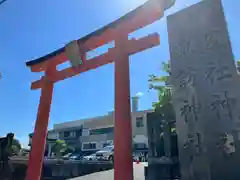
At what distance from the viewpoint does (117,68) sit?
191 inches

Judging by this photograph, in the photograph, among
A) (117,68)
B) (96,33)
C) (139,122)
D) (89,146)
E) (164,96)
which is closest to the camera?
(117,68)

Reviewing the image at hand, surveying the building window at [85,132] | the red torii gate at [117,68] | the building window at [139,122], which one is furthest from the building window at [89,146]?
the red torii gate at [117,68]

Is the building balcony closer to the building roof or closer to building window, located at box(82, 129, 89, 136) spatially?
building window, located at box(82, 129, 89, 136)

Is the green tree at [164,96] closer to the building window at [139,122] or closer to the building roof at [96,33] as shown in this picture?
the building roof at [96,33]

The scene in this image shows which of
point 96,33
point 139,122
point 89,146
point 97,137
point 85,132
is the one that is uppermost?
point 139,122

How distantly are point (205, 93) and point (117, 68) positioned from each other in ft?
6.16

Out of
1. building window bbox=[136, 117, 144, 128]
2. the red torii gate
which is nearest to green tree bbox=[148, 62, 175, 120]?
the red torii gate

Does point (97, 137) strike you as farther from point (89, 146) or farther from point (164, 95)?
point (164, 95)

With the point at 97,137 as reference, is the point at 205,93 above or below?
below

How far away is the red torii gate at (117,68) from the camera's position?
14.2 ft

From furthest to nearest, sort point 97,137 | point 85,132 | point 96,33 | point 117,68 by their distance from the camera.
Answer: point 85,132, point 97,137, point 96,33, point 117,68

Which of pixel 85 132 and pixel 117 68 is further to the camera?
pixel 85 132

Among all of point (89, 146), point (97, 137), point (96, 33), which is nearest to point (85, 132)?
point (89, 146)

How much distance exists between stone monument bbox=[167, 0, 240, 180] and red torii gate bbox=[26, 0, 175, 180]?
2.11 ft
